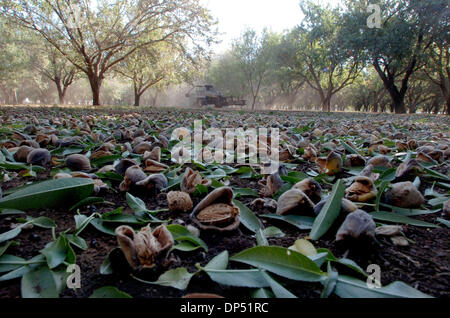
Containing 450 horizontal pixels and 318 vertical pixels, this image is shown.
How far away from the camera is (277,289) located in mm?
640

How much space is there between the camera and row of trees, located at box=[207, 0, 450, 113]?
46.4 ft

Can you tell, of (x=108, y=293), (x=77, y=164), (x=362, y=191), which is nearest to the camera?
(x=108, y=293)

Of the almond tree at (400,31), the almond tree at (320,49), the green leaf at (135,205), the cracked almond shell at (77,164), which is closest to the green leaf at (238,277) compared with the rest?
the green leaf at (135,205)

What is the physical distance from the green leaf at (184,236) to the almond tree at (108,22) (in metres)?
13.2

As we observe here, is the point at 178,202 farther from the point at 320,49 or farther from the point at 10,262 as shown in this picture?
the point at 320,49

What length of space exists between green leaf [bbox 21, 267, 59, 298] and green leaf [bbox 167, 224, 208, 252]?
0.31 m

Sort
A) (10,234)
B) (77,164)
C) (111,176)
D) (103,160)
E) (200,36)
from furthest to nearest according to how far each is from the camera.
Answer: (200,36), (103,160), (77,164), (111,176), (10,234)

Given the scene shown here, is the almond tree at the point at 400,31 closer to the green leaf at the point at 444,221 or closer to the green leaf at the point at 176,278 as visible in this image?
the green leaf at the point at 444,221

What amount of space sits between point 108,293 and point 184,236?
Answer: 271mm

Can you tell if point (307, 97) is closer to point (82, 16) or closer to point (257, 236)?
point (82, 16)

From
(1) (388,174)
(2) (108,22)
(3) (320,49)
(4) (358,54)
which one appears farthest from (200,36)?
(1) (388,174)
